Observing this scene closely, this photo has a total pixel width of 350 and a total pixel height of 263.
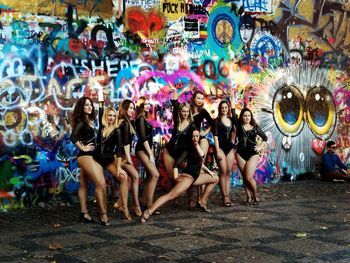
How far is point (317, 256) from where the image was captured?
26.4ft

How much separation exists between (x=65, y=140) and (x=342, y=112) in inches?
342

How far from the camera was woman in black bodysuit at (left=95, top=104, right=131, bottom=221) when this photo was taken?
10656mm

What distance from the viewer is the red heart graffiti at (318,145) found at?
56.0 feet

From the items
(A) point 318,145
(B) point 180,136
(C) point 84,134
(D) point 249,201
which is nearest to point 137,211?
(B) point 180,136

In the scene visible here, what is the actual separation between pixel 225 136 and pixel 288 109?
4.24m

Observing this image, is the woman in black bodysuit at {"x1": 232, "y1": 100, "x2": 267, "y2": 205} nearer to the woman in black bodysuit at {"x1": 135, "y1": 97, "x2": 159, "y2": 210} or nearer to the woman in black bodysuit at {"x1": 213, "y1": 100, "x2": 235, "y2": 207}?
the woman in black bodysuit at {"x1": 213, "y1": 100, "x2": 235, "y2": 207}

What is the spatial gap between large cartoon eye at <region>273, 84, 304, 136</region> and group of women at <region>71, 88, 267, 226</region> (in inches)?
124

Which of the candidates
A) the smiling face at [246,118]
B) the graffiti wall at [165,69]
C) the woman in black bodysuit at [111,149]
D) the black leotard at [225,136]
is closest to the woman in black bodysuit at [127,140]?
the woman in black bodysuit at [111,149]

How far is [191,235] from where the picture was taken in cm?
948

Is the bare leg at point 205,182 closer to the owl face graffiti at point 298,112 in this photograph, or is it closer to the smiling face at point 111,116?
the smiling face at point 111,116

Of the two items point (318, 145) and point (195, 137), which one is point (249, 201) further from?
point (318, 145)

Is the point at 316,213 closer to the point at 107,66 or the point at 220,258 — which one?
the point at 220,258

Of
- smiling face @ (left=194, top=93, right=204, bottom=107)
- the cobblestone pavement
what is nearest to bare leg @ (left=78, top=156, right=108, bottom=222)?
the cobblestone pavement

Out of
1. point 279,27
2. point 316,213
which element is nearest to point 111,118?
point 316,213
